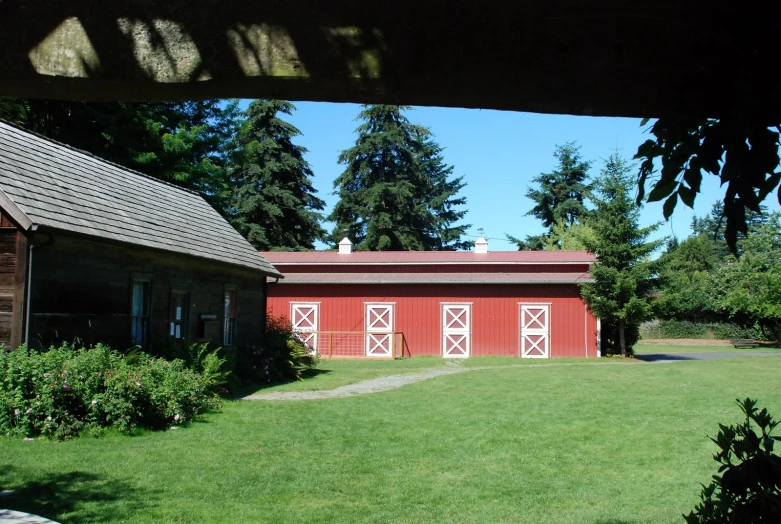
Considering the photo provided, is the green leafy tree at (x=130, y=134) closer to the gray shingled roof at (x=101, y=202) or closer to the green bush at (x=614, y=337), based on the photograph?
the gray shingled roof at (x=101, y=202)

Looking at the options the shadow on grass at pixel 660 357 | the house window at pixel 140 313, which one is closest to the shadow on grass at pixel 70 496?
the house window at pixel 140 313

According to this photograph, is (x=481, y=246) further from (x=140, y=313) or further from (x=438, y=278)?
(x=140, y=313)

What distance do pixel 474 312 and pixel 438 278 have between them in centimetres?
207

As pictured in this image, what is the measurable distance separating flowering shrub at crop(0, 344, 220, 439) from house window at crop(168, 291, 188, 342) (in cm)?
420

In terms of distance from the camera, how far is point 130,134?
28.2 metres

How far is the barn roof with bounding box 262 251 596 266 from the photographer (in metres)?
31.2

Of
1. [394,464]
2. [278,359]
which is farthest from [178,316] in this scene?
[394,464]

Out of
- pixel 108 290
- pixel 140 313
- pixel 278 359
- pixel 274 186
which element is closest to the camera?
pixel 108 290

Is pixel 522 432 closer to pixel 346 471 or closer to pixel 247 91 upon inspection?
pixel 346 471

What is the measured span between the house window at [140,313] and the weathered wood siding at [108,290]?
0.34 feet

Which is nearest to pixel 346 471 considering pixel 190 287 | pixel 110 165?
pixel 190 287

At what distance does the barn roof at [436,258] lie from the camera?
3117 centimetres

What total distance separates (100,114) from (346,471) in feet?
79.3

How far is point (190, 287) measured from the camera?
1642 centimetres
